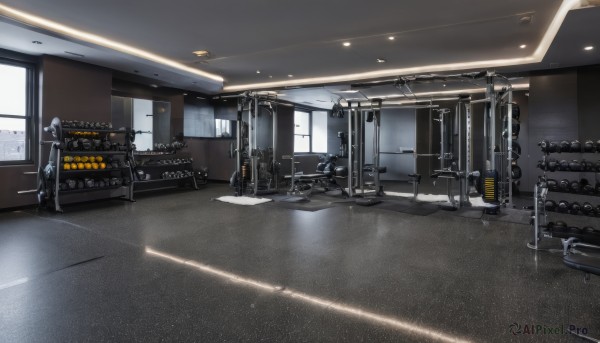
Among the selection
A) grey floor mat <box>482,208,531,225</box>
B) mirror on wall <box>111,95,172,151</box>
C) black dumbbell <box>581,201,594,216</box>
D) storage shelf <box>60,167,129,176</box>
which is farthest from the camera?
mirror on wall <box>111,95,172,151</box>

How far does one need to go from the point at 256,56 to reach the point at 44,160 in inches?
146

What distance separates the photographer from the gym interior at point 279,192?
6.15 ft

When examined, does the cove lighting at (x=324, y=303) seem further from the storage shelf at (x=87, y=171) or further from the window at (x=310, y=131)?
the window at (x=310, y=131)

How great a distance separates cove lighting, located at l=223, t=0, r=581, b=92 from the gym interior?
33mm

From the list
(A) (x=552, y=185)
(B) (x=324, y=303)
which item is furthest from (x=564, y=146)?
(B) (x=324, y=303)

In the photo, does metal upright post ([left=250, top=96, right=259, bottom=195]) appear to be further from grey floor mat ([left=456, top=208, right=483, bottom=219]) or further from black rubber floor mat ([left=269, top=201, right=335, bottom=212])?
grey floor mat ([left=456, top=208, right=483, bottom=219])

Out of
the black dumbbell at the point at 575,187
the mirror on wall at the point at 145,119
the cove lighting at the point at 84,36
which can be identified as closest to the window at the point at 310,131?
the mirror on wall at the point at 145,119

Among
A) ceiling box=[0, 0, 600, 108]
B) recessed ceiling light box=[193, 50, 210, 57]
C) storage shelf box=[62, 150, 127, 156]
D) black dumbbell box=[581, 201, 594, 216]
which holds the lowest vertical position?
black dumbbell box=[581, 201, 594, 216]

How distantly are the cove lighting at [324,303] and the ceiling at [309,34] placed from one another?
2827mm

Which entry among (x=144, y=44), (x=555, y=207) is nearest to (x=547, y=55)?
(x=555, y=207)

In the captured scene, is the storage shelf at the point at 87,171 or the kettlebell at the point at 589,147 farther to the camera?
the storage shelf at the point at 87,171

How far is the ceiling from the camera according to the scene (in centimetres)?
380

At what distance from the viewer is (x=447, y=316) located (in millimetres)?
1826

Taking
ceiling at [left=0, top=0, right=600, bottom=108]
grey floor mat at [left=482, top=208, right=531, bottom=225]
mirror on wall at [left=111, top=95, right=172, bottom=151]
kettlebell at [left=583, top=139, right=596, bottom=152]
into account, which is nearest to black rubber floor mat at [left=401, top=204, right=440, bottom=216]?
grey floor mat at [left=482, top=208, right=531, bottom=225]
